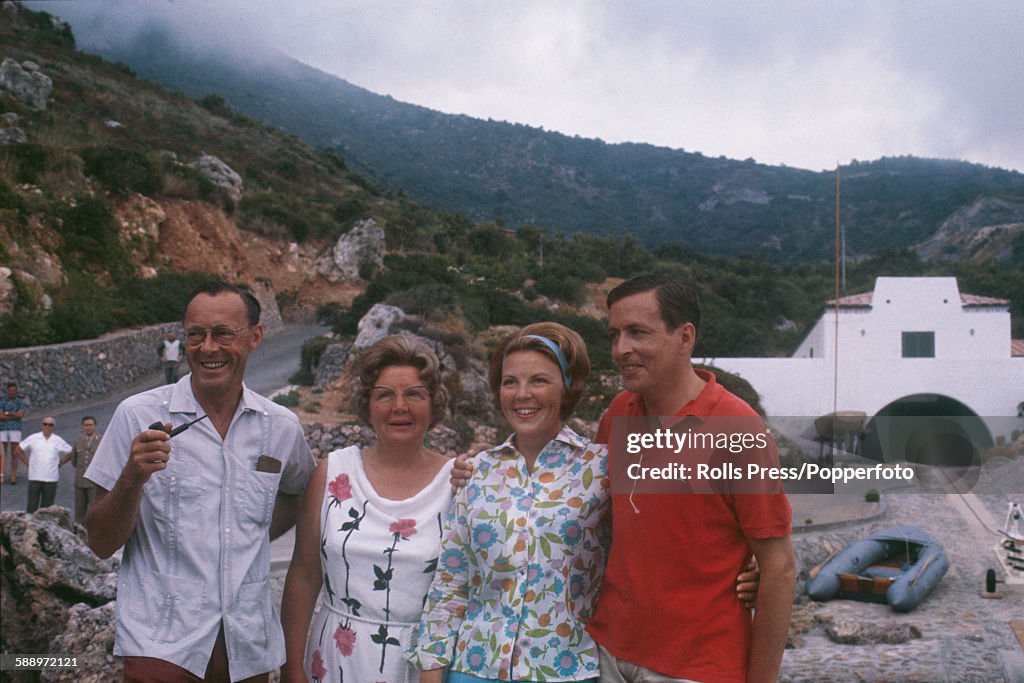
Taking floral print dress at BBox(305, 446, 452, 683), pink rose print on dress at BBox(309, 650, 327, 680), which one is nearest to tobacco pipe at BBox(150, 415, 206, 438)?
floral print dress at BBox(305, 446, 452, 683)

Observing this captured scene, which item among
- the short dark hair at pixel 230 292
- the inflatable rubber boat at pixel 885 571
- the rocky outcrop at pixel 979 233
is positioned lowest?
the inflatable rubber boat at pixel 885 571

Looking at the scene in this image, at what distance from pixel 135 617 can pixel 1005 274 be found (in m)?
33.2

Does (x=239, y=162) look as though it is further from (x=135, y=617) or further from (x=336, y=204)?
(x=135, y=617)

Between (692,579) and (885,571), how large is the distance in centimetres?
1211

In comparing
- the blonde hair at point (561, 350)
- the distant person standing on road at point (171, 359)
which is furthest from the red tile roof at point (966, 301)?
the blonde hair at point (561, 350)

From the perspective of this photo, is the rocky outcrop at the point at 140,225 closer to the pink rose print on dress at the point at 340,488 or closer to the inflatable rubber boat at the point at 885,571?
the inflatable rubber boat at the point at 885,571

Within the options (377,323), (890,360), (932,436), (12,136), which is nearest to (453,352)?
(377,323)

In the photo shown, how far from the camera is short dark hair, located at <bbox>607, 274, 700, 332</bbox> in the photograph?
2.00 m

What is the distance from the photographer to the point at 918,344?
72.0 ft

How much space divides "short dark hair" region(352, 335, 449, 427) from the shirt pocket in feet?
2.28

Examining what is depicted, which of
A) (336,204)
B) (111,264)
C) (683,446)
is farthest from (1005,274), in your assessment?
(683,446)

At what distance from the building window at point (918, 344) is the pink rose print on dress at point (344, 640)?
22850 millimetres

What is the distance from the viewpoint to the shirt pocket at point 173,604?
6.97ft

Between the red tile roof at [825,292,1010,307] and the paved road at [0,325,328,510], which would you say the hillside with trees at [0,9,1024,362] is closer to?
the paved road at [0,325,328,510]
